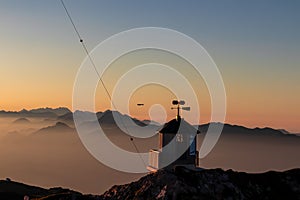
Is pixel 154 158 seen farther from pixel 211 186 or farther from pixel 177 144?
pixel 211 186

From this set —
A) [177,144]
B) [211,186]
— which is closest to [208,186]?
[211,186]

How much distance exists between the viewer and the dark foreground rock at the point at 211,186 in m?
22.5

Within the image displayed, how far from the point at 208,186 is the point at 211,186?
0.14 m

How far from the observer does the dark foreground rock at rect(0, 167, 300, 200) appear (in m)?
22.5

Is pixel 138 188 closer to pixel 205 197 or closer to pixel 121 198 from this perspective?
pixel 121 198

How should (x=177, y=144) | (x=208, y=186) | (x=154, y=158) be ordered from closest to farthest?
1. (x=208, y=186)
2. (x=177, y=144)
3. (x=154, y=158)

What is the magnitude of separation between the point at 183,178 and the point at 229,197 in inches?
88.9

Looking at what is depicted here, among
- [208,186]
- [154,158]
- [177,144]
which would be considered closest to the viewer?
[208,186]

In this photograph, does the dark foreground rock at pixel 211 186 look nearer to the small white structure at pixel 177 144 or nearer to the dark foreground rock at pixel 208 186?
the dark foreground rock at pixel 208 186

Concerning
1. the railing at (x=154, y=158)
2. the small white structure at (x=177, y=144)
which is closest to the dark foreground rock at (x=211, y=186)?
the small white structure at (x=177, y=144)

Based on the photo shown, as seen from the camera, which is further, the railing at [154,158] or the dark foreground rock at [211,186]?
the railing at [154,158]

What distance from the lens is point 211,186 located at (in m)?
22.9

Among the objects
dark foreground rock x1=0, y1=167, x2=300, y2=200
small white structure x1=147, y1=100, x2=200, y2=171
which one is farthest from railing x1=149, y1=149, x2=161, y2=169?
dark foreground rock x1=0, y1=167, x2=300, y2=200

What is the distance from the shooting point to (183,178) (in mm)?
23266
